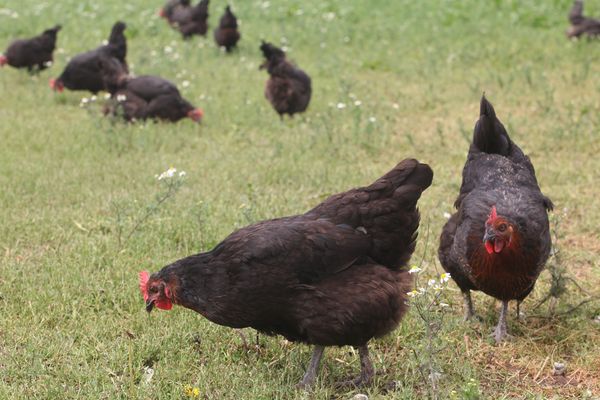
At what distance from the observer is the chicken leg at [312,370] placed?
4043 millimetres

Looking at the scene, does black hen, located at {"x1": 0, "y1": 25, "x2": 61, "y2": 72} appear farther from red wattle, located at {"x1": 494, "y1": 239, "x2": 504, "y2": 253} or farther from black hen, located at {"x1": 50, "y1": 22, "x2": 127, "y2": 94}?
red wattle, located at {"x1": 494, "y1": 239, "x2": 504, "y2": 253}

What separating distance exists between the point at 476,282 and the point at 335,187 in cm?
282

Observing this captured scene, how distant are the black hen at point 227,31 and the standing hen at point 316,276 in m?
9.60

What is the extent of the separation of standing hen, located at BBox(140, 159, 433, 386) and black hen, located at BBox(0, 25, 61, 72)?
8297 millimetres

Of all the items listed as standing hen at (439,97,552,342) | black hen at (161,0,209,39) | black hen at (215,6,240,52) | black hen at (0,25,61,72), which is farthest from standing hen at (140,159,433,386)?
black hen at (161,0,209,39)

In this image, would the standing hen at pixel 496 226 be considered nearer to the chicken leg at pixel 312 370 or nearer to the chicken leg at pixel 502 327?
the chicken leg at pixel 502 327

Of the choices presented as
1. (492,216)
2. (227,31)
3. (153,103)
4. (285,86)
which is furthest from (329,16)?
(492,216)

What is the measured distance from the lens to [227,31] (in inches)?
523

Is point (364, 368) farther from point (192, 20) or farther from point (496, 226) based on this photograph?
point (192, 20)

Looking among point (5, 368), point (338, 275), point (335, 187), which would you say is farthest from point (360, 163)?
point (5, 368)

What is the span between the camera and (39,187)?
6984 millimetres

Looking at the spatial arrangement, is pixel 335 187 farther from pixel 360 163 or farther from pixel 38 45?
pixel 38 45

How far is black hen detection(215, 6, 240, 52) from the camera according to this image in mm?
13211

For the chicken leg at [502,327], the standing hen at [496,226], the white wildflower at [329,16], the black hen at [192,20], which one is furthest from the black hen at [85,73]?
the chicken leg at [502,327]
